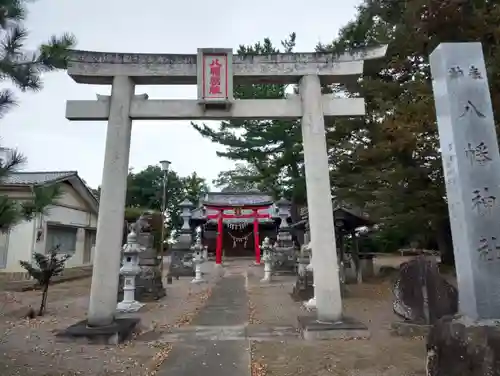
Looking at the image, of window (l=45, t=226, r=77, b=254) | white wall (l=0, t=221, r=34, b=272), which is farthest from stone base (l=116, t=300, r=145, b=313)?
window (l=45, t=226, r=77, b=254)

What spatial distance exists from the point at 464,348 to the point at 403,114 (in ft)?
27.1

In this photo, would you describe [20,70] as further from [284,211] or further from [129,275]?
[284,211]

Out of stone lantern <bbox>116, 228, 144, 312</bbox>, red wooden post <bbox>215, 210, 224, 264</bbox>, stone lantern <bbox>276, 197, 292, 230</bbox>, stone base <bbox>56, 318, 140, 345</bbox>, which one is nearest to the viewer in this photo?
stone base <bbox>56, 318, 140, 345</bbox>

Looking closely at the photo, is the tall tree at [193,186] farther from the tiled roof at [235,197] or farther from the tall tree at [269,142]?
the tall tree at [269,142]

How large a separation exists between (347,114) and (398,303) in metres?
3.86

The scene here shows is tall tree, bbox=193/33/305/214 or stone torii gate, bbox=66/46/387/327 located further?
tall tree, bbox=193/33/305/214

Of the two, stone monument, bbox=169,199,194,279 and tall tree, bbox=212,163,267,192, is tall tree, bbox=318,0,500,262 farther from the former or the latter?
tall tree, bbox=212,163,267,192

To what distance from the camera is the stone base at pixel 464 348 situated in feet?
11.6

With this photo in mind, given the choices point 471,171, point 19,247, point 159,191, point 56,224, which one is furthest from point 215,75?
point 159,191

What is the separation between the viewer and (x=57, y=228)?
18.5 m

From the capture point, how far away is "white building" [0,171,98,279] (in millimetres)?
15547

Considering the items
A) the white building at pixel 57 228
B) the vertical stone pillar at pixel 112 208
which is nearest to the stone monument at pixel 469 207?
the vertical stone pillar at pixel 112 208

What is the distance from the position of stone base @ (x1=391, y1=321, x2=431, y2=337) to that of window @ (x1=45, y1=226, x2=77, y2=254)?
16.1 m

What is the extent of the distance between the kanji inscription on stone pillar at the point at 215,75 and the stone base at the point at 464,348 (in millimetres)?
5131
